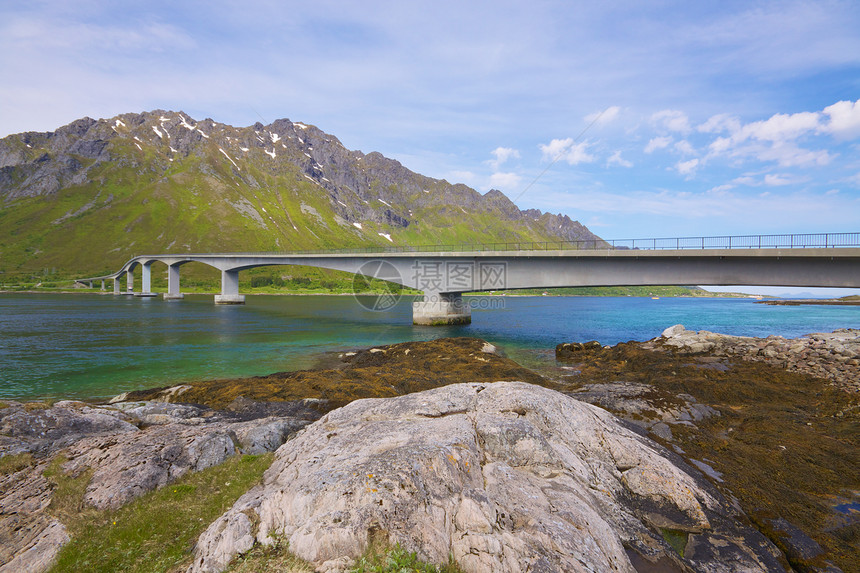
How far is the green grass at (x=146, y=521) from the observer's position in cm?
569

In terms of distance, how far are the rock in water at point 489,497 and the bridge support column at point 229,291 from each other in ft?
294

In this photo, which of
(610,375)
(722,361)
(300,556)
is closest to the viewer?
(300,556)

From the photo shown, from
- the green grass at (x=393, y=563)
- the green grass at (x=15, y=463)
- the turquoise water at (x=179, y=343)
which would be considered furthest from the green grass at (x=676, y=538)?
the turquoise water at (x=179, y=343)

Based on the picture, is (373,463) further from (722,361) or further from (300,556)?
(722,361)

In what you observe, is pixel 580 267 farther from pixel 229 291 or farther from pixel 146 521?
pixel 229 291

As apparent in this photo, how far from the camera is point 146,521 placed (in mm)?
6496

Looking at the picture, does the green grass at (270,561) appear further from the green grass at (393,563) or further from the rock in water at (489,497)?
the green grass at (393,563)

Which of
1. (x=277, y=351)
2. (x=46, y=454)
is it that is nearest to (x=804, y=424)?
(x=46, y=454)

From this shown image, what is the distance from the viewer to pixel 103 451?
7969mm

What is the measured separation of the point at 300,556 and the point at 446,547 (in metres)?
1.89

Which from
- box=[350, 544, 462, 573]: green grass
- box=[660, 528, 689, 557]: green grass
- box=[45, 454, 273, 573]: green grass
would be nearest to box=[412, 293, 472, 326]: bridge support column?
box=[45, 454, 273, 573]: green grass

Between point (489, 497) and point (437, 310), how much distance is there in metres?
46.8

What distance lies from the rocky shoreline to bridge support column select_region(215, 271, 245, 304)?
3221 inches

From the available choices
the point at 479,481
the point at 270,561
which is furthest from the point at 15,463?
the point at 479,481
